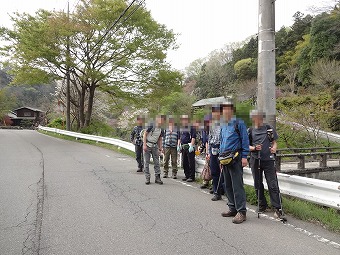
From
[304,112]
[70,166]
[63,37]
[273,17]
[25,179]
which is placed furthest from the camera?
[63,37]

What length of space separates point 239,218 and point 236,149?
3.46 feet

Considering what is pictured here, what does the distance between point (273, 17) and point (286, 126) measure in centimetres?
1581

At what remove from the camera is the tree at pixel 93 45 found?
20281 mm

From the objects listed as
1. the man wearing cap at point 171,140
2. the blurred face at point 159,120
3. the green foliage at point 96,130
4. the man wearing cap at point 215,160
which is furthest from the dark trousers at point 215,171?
the green foliage at point 96,130

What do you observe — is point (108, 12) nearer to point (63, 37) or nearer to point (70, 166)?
point (63, 37)

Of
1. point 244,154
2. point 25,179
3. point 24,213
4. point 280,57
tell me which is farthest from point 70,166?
point 280,57

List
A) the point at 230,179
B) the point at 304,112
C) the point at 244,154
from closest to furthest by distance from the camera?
1. the point at 244,154
2. the point at 230,179
3. the point at 304,112

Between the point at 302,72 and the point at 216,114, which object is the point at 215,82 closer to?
the point at 302,72

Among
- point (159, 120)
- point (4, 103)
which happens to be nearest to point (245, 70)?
point (159, 120)

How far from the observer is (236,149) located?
15.7 ft

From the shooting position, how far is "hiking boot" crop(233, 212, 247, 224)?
467cm

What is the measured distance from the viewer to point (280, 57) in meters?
43.0

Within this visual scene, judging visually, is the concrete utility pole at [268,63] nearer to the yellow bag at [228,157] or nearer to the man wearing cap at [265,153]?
the man wearing cap at [265,153]

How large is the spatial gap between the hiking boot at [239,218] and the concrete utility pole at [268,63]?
2.39 meters
